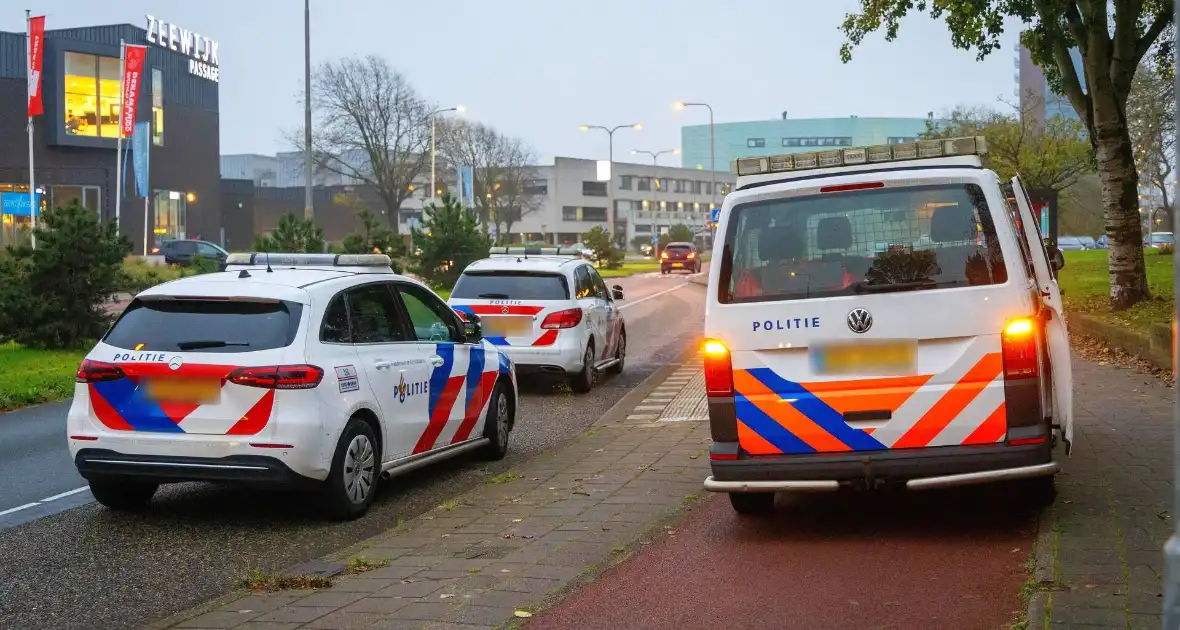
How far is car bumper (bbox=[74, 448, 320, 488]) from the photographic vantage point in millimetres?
7289

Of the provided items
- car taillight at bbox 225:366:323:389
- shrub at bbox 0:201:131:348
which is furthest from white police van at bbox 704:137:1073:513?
shrub at bbox 0:201:131:348

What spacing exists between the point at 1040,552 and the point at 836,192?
2.07 m

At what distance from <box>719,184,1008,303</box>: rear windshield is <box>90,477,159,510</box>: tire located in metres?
4.02

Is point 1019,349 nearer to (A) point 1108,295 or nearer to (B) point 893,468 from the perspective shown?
(B) point 893,468

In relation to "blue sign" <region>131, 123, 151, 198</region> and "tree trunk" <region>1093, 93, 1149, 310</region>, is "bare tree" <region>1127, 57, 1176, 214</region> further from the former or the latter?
"blue sign" <region>131, 123, 151, 198</region>

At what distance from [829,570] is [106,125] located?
56.1 metres

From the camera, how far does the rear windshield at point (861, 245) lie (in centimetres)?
642

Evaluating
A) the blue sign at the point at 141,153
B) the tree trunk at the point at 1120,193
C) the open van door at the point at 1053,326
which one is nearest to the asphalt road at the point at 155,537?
the open van door at the point at 1053,326

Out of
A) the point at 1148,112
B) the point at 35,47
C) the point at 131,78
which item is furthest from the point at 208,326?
the point at 1148,112

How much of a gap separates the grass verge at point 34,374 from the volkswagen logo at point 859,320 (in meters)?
10.0

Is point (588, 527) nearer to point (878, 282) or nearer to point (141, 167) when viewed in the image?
point (878, 282)

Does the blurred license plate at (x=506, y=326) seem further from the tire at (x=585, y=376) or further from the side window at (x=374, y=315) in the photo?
the side window at (x=374, y=315)

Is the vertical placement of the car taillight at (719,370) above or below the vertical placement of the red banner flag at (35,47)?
below

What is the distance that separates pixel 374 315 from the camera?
28.2 feet
